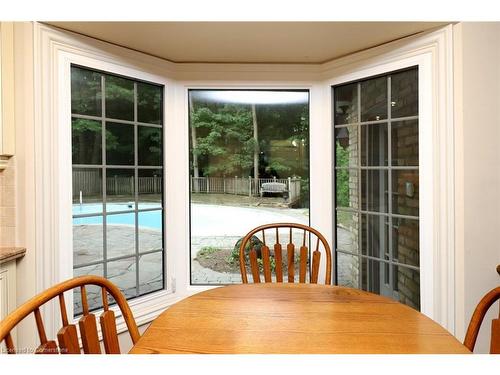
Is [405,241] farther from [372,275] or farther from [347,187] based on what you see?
[347,187]

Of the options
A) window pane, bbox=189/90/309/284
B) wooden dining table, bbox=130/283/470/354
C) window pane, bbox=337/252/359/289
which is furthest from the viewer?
window pane, bbox=189/90/309/284

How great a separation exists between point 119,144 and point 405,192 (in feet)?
5.41

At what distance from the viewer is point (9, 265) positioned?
1315mm

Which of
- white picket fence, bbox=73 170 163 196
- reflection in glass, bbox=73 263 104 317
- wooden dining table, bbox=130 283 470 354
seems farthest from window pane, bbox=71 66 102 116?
wooden dining table, bbox=130 283 470 354

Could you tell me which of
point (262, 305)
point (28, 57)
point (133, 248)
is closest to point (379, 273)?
point (262, 305)

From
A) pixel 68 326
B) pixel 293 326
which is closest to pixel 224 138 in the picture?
pixel 293 326

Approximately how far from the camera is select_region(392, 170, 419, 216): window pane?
1.63 metres

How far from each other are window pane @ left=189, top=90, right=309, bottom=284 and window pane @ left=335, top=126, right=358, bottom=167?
20 cm

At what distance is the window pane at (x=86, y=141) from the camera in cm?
159

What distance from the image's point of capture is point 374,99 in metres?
1.78

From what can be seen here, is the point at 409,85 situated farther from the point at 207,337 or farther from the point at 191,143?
the point at 207,337

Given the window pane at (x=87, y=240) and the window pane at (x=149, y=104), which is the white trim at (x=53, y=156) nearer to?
the window pane at (x=87, y=240)

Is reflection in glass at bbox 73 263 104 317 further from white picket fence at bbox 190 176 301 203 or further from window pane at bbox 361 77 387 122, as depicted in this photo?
window pane at bbox 361 77 387 122

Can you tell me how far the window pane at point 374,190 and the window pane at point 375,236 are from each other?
6 cm
